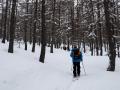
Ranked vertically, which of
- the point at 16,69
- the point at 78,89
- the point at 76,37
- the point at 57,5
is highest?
the point at 57,5

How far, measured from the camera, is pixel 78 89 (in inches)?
414

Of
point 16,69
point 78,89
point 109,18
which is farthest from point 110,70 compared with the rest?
point 16,69

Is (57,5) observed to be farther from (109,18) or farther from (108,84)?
(108,84)

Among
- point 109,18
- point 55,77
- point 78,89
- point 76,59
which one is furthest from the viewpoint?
point 109,18

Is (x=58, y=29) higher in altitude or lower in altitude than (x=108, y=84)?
higher

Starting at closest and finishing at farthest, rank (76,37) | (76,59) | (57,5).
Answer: (76,59) < (57,5) < (76,37)

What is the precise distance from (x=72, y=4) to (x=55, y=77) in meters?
30.5

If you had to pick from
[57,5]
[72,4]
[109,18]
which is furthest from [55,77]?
[72,4]

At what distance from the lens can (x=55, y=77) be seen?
43.0 ft

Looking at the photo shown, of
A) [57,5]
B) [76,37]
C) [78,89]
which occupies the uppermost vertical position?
[57,5]

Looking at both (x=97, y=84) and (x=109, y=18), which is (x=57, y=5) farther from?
(x=97, y=84)

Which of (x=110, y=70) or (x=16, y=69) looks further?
(x=110, y=70)

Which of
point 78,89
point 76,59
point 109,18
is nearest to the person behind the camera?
point 78,89

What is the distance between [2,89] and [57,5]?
29.8 metres
